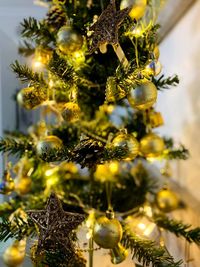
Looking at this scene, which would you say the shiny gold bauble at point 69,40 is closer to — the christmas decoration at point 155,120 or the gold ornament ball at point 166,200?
the christmas decoration at point 155,120

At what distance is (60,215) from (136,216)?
40 cm

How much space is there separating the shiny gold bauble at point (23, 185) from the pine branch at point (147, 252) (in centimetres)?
33

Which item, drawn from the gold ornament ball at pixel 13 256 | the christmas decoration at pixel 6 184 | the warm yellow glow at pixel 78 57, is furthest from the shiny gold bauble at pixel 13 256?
the warm yellow glow at pixel 78 57

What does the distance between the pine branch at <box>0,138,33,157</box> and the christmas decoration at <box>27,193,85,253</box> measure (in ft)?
0.51

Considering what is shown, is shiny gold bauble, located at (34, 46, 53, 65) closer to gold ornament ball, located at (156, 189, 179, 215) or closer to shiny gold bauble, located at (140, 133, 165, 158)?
shiny gold bauble, located at (140, 133, 165, 158)

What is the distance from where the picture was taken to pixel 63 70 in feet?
1.37

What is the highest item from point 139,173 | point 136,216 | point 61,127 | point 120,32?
point 120,32

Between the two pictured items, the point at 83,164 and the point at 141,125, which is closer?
the point at 83,164

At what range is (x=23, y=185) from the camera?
29.0 inches

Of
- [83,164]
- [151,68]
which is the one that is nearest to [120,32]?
[151,68]

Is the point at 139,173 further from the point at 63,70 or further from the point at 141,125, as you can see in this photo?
the point at 63,70

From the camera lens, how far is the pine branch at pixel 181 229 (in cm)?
52

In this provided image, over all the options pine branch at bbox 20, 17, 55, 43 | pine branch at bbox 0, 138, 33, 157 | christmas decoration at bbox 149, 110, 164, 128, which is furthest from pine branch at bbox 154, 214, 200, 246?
pine branch at bbox 20, 17, 55, 43

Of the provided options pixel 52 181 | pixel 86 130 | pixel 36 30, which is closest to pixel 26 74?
pixel 36 30
